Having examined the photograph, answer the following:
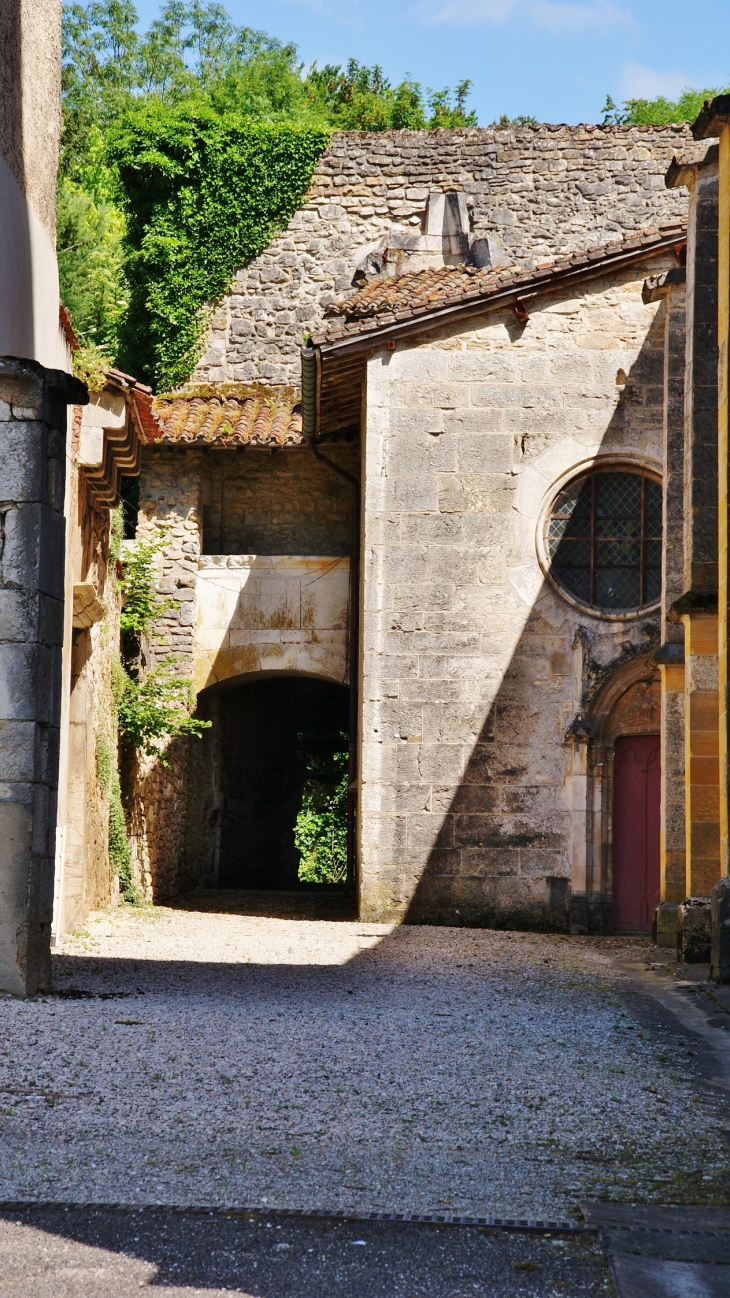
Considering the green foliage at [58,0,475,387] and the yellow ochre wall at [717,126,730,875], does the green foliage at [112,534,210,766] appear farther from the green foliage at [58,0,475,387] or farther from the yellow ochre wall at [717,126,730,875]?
the yellow ochre wall at [717,126,730,875]

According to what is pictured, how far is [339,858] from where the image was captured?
2641cm

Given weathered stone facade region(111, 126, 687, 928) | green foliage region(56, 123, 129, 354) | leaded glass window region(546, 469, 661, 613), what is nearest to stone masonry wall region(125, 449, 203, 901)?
weathered stone facade region(111, 126, 687, 928)

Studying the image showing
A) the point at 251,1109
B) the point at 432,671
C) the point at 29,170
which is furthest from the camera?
the point at 432,671

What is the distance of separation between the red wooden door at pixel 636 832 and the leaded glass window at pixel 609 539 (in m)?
1.38

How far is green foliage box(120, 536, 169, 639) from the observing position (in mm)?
13836

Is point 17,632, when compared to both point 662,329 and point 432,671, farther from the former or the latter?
point 662,329

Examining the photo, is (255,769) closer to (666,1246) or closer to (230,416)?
(230,416)

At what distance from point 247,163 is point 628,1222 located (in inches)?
635

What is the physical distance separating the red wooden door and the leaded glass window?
1380 millimetres

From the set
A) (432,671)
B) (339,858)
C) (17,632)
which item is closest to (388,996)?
(17,632)

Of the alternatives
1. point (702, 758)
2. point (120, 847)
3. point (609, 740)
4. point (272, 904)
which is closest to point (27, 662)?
point (702, 758)

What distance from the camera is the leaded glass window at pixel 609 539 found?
13.0 meters

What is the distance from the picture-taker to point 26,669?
6086 millimetres

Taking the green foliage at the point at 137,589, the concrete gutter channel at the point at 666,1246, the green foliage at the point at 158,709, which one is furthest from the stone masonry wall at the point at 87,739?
the concrete gutter channel at the point at 666,1246
